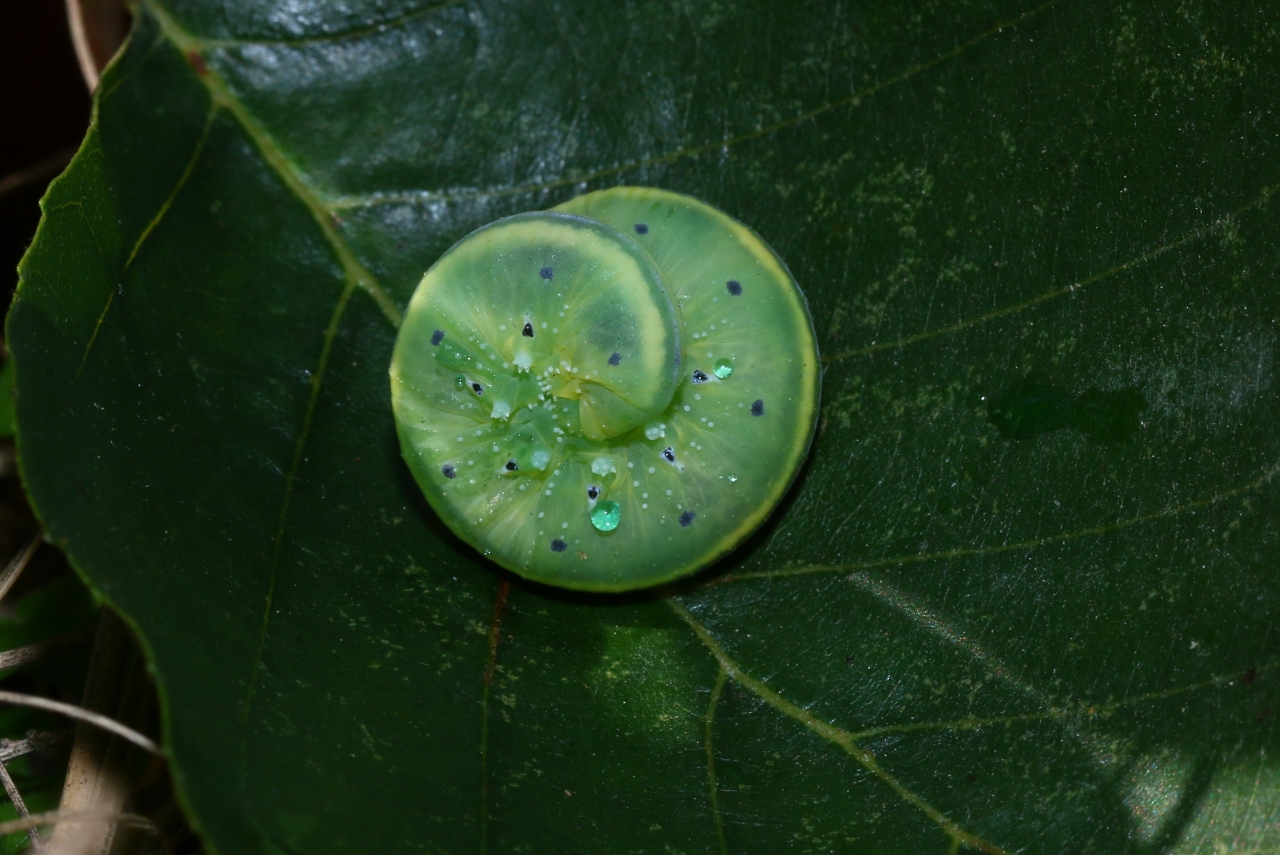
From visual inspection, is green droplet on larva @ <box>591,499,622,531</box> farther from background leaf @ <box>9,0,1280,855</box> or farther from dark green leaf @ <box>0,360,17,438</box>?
dark green leaf @ <box>0,360,17,438</box>

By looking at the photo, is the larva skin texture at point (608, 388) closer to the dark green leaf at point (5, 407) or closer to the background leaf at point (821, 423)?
the background leaf at point (821, 423)

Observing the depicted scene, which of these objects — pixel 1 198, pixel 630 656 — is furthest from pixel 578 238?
pixel 1 198

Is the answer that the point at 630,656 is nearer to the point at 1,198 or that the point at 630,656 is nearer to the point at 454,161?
the point at 454,161

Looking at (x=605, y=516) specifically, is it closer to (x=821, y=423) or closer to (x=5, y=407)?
(x=821, y=423)

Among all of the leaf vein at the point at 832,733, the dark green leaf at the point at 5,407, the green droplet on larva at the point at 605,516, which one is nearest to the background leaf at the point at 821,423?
the leaf vein at the point at 832,733

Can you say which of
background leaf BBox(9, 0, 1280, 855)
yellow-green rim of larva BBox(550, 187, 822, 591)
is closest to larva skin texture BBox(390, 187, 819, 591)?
yellow-green rim of larva BBox(550, 187, 822, 591)

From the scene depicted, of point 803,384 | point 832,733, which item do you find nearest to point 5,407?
point 803,384

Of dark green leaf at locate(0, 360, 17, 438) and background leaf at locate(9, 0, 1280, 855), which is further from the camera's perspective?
dark green leaf at locate(0, 360, 17, 438)
